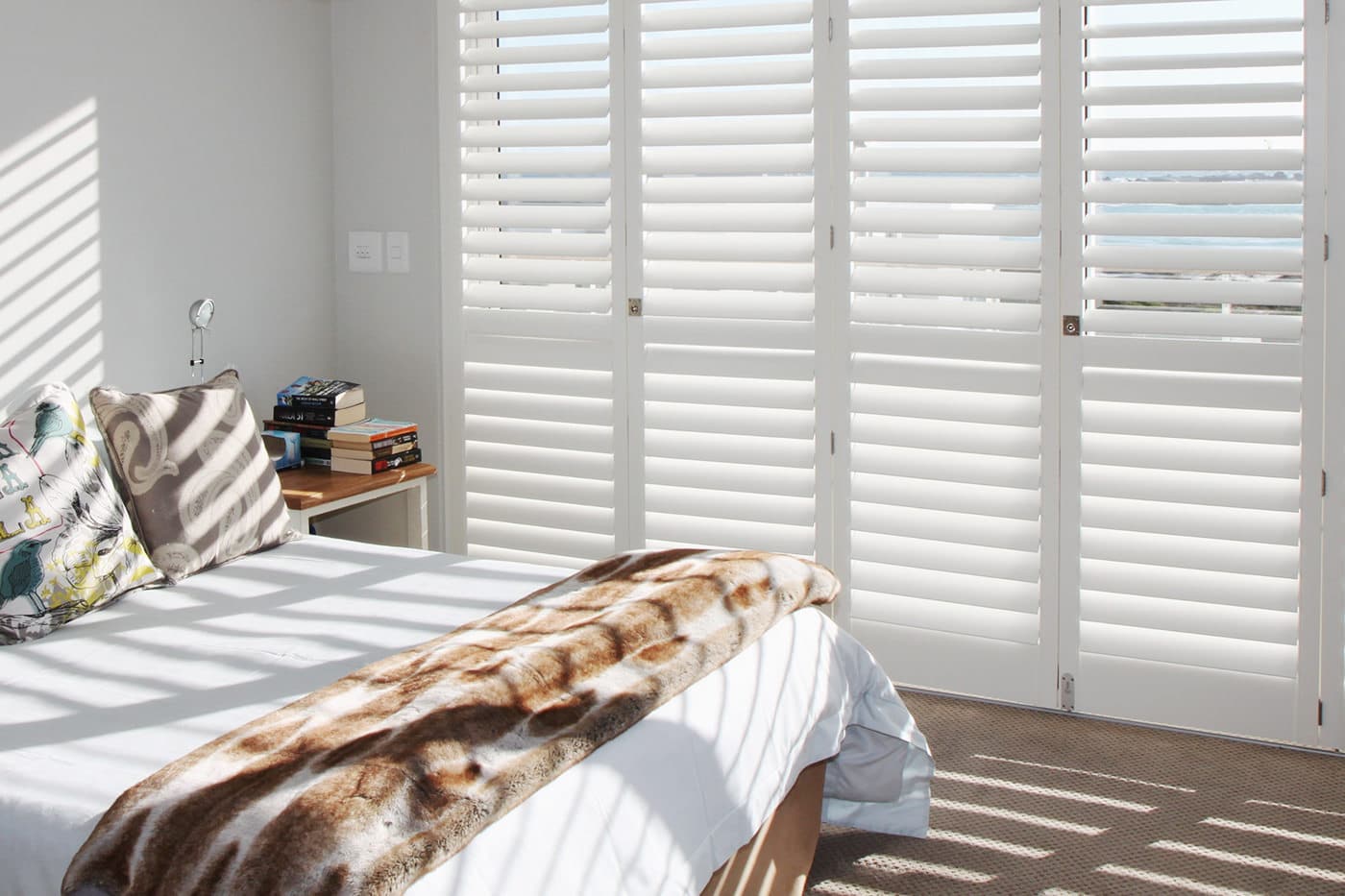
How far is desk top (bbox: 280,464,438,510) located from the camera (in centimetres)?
322

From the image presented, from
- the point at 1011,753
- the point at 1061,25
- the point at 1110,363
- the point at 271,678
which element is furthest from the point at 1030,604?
the point at 271,678

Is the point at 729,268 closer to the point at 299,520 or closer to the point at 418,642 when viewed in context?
the point at 299,520

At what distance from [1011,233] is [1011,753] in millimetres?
1268

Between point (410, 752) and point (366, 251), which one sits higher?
point (366, 251)

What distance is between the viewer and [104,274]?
323 cm

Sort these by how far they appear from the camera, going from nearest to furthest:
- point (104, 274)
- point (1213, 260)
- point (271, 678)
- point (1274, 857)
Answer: point (271, 678), point (1274, 857), point (1213, 260), point (104, 274)

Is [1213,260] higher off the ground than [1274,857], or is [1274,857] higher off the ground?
[1213,260]

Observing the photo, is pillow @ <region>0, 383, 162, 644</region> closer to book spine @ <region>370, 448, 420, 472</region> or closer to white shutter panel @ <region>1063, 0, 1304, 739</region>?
book spine @ <region>370, 448, 420, 472</region>

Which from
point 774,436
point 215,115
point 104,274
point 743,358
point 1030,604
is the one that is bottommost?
point 1030,604

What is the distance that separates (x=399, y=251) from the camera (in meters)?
3.93

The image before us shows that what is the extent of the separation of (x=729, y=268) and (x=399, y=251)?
1095 mm

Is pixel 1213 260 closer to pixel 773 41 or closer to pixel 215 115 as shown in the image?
pixel 773 41

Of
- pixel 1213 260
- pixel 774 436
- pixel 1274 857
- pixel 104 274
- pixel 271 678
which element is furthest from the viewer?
pixel 774 436

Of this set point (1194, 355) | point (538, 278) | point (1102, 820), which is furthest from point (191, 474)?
point (1194, 355)
